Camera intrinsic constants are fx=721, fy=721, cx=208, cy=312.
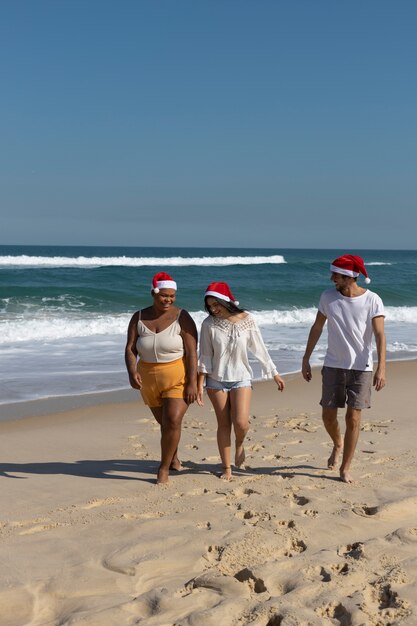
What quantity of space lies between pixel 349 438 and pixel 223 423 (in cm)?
97

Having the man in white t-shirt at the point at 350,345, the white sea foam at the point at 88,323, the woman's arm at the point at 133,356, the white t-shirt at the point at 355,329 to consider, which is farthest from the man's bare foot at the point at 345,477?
the white sea foam at the point at 88,323

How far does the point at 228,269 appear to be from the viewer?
43500mm

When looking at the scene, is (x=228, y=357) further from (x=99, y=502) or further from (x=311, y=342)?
(x=99, y=502)

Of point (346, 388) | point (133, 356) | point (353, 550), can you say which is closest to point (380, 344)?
point (346, 388)

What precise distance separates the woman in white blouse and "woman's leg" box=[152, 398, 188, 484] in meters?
0.21

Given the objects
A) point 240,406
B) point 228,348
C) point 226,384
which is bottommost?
point 240,406

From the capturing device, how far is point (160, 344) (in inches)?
212

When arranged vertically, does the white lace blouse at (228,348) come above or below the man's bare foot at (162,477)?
above

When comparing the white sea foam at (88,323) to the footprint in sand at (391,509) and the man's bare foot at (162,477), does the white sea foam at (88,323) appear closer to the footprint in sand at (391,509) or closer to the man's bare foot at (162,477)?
the man's bare foot at (162,477)

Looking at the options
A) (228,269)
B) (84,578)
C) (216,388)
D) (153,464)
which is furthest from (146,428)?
(228,269)

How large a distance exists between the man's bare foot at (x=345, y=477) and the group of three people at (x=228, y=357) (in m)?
0.01

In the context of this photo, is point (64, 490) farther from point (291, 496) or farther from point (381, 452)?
point (381, 452)

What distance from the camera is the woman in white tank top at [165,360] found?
5.40 meters

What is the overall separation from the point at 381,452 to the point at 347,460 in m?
1.02
